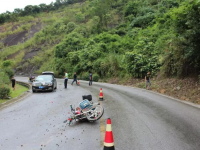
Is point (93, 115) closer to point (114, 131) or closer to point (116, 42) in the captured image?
point (114, 131)

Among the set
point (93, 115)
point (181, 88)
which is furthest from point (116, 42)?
point (93, 115)

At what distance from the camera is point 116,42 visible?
40188 mm

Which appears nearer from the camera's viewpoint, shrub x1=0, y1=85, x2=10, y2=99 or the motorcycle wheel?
the motorcycle wheel

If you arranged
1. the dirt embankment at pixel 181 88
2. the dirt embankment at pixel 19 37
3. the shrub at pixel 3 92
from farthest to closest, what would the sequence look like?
1. the dirt embankment at pixel 19 37
2. the shrub at pixel 3 92
3. the dirt embankment at pixel 181 88

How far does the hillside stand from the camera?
15.8m

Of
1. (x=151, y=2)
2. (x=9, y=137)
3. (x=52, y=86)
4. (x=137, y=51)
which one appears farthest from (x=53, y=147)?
(x=151, y=2)

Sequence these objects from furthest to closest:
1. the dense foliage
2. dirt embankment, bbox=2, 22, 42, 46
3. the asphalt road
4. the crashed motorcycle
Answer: dirt embankment, bbox=2, 22, 42, 46
the dense foliage
the crashed motorcycle
the asphalt road

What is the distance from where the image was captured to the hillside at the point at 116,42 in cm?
1584

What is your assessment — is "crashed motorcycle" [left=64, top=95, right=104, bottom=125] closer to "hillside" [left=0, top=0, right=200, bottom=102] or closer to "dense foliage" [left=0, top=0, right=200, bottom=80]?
"dense foliage" [left=0, top=0, right=200, bottom=80]

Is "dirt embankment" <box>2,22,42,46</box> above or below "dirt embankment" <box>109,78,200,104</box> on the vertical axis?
above

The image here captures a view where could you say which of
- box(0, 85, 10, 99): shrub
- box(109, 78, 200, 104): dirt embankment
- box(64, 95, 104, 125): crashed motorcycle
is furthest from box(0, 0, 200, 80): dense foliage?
box(0, 85, 10, 99): shrub

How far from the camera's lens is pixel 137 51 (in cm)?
2655

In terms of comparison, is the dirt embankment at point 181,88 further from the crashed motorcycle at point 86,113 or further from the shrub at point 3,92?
the shrub at point 3,92

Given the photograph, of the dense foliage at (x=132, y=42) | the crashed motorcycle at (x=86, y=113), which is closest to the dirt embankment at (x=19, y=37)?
the dense foliage at (x=132, y=42)
